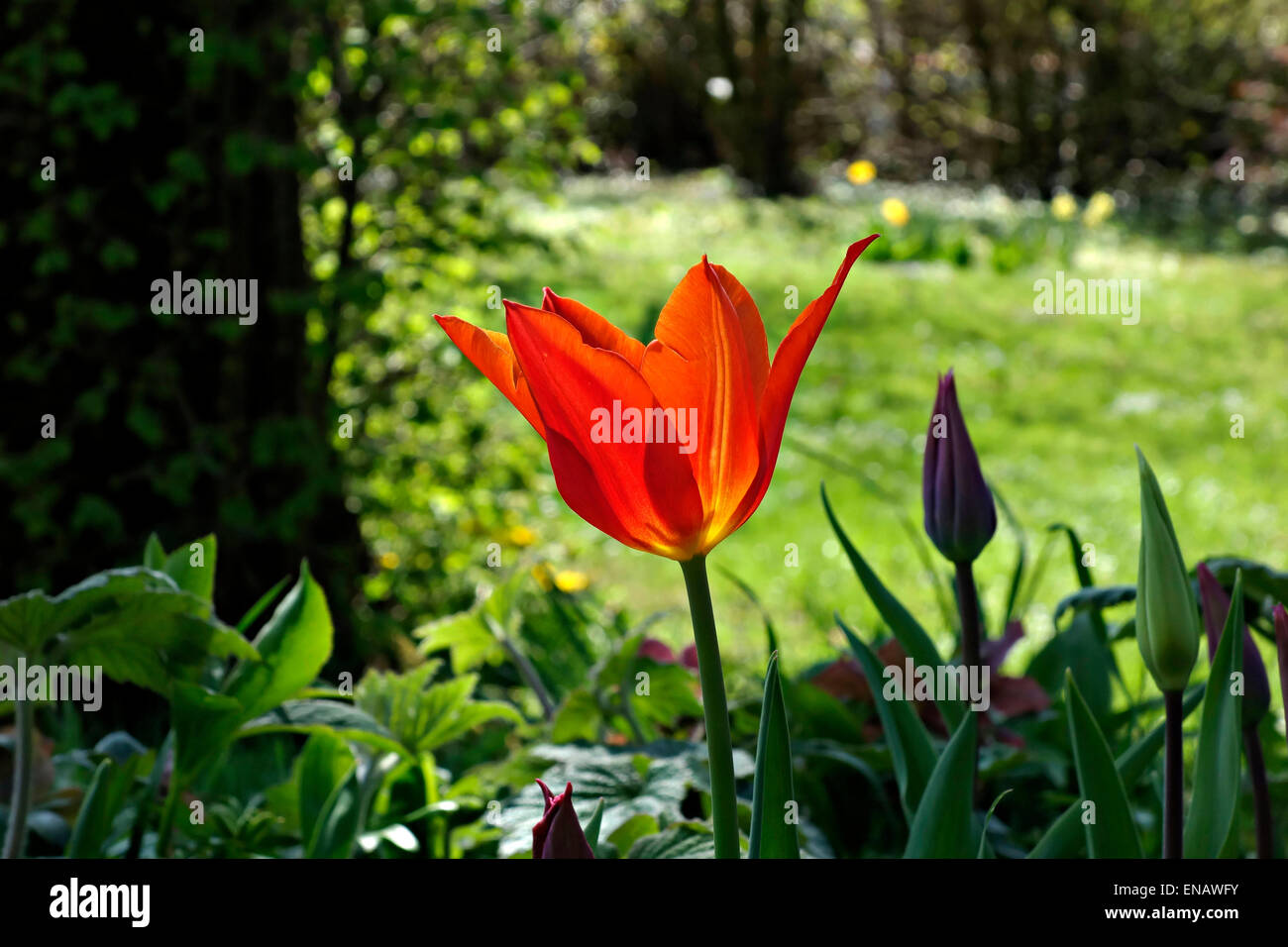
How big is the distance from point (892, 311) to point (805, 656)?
400cm

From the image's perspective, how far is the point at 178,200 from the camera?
2621mm

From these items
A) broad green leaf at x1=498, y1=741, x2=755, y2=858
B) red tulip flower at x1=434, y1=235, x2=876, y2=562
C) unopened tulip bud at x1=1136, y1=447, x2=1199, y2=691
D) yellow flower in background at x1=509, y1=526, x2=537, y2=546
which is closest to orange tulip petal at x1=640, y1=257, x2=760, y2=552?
red tulip flower at x1=434, y1=235, x2=876, y2=562

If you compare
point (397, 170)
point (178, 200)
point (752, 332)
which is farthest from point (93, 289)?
point (752, 332)

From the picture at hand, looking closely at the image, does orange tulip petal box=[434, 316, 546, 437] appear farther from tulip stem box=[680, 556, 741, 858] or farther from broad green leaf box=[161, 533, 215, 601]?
broad green leaf box=[161, 533, 215, 601]

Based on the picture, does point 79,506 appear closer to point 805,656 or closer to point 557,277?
point 805,656

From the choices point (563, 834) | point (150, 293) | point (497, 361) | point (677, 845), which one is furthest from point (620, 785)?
point (150, 293)

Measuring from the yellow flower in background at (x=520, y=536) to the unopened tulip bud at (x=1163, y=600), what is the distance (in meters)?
2.80

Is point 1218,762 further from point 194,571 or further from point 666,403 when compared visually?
point 194,571

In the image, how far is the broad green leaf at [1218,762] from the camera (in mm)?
874

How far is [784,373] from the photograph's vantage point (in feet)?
2.35

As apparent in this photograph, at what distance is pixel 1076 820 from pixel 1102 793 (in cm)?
8

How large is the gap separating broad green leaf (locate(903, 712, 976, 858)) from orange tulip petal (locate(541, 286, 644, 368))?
0.36 m

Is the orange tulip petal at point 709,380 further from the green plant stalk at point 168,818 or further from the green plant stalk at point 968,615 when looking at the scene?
the green plant stalk at point 168,818

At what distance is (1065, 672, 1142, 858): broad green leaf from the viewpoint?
876 mm
